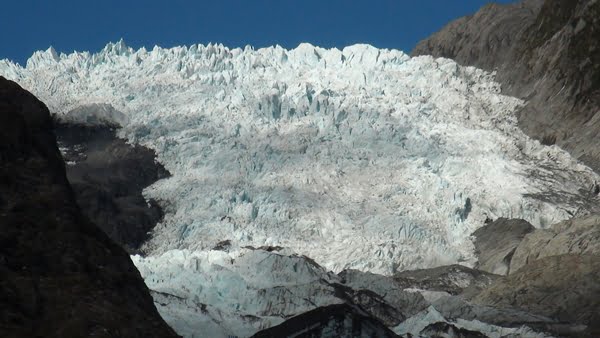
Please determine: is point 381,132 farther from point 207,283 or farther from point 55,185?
point 55,185

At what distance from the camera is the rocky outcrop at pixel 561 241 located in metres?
150

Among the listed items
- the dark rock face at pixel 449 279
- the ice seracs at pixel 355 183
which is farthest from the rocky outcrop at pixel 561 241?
the ice seracs at pixel 355 183

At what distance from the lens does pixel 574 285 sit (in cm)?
13788

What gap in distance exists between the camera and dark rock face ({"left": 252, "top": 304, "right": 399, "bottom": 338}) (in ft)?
434

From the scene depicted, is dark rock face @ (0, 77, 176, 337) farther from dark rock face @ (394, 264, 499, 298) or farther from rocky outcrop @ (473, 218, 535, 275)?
rocky outcrop @ (473, 218, 535, 275)

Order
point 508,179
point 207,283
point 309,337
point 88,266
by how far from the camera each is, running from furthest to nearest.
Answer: point 508,179 < point 207,283 < point 309,337 < point 88,266

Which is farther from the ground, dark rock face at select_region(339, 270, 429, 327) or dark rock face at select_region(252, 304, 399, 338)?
dark rock face at select_region(339, 270, 429, 327)

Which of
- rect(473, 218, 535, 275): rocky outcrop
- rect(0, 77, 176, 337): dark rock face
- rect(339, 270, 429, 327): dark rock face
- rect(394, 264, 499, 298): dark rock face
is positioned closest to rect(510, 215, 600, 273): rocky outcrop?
rect(473, 218, 535, 275): rocky outcrop

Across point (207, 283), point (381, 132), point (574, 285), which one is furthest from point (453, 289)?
point (381, 132)

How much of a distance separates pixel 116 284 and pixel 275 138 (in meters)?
121

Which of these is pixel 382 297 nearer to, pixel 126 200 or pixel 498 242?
pixel 498 242

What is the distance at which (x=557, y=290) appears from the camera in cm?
13925

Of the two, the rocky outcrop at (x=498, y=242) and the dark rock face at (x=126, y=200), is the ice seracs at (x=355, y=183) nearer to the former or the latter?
the dark rock face at (x=126, y=200)

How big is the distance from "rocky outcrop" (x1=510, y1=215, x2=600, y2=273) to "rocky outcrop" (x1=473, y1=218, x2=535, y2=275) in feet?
9.07
